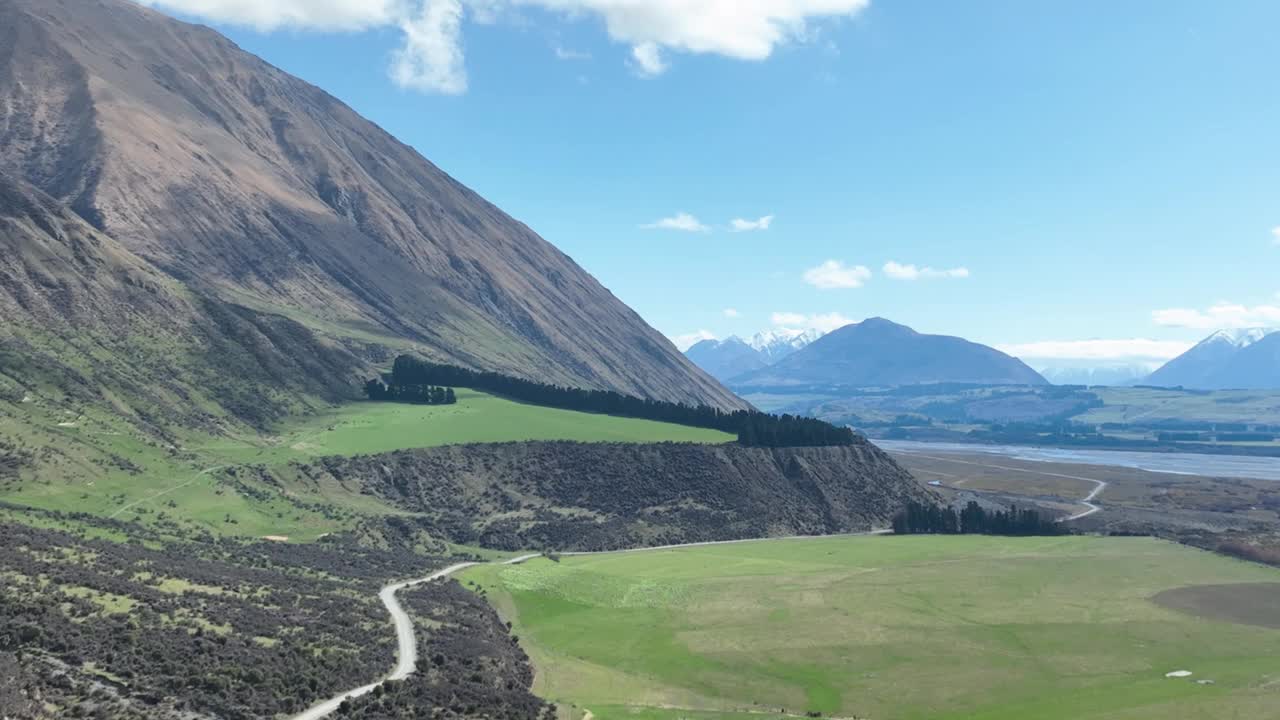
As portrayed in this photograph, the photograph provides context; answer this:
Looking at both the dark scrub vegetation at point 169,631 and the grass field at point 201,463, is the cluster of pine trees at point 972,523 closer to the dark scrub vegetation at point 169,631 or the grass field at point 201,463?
the grass field at point 201,463

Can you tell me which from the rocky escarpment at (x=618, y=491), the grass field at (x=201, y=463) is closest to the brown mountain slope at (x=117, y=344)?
the grass field at (x=201, y=463)

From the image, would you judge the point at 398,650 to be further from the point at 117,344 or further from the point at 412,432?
the point at 117,344

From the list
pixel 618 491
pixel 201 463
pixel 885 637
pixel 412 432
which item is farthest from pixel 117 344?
pixel 885 637

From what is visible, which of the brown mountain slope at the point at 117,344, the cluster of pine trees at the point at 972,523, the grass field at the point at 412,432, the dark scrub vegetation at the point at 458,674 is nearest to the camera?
the dark scrub vegetation at the point at 458,674

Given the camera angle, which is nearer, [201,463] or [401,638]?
[401,638]

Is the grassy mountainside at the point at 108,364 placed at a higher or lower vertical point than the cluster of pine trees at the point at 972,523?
higher

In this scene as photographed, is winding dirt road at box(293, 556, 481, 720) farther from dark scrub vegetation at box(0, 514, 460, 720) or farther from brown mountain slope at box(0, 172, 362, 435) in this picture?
brown mountain slope at box(0, 172, 362, 435)
